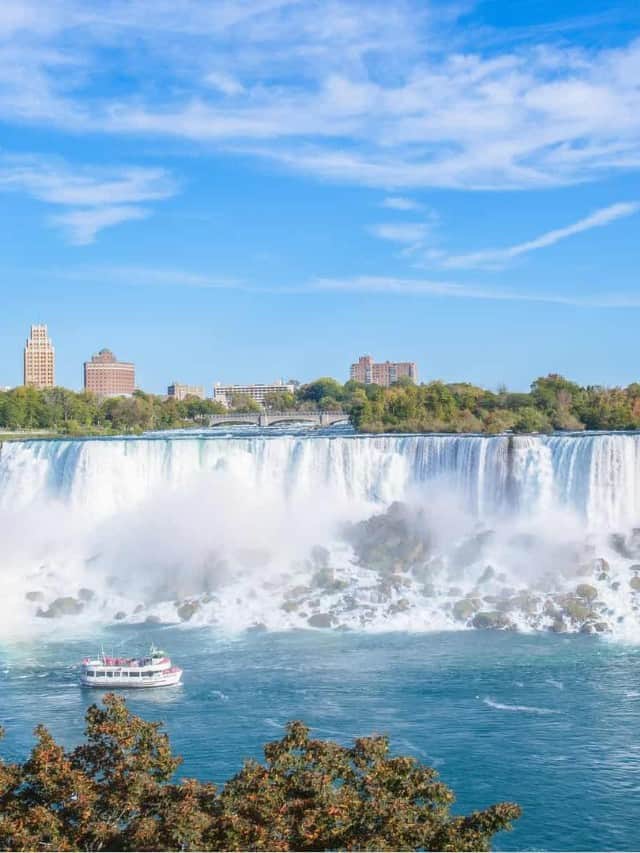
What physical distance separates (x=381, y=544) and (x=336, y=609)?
15.8ft

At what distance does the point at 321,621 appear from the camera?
29.7m

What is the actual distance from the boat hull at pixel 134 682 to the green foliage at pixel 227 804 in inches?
483

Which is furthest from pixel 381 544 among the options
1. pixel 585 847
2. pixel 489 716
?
pixel 585 847

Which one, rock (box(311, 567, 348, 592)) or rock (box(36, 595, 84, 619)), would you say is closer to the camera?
rock (box(36, 595, 84, 619))

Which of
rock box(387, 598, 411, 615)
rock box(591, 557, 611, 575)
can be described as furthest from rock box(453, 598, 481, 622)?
rock box(591, 557, 611, 575)

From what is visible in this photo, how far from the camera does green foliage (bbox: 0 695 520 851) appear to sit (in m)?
9.66

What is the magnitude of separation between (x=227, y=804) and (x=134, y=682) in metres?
14.0

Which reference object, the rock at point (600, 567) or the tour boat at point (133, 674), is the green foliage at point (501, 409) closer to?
the rock at point (600, 567)

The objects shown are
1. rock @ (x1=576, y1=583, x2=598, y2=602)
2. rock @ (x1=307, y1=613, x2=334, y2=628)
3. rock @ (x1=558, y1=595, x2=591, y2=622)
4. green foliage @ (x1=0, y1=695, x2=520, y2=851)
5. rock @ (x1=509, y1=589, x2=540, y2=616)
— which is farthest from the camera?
rock @ (x1=576, y1=583, x2=598, y2=602)

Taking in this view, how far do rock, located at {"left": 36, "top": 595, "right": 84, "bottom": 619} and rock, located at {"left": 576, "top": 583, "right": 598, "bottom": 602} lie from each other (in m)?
14.6

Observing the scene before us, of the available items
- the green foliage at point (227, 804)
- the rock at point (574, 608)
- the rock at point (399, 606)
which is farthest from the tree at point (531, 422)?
the green foliage at point (227, 804)

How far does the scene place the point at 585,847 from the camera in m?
15.6

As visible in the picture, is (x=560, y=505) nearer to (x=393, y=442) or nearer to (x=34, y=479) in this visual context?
(x=393, y=442)

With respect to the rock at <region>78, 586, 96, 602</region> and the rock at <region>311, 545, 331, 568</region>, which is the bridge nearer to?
the rock at <region>311, 545, 331, 568</region>
